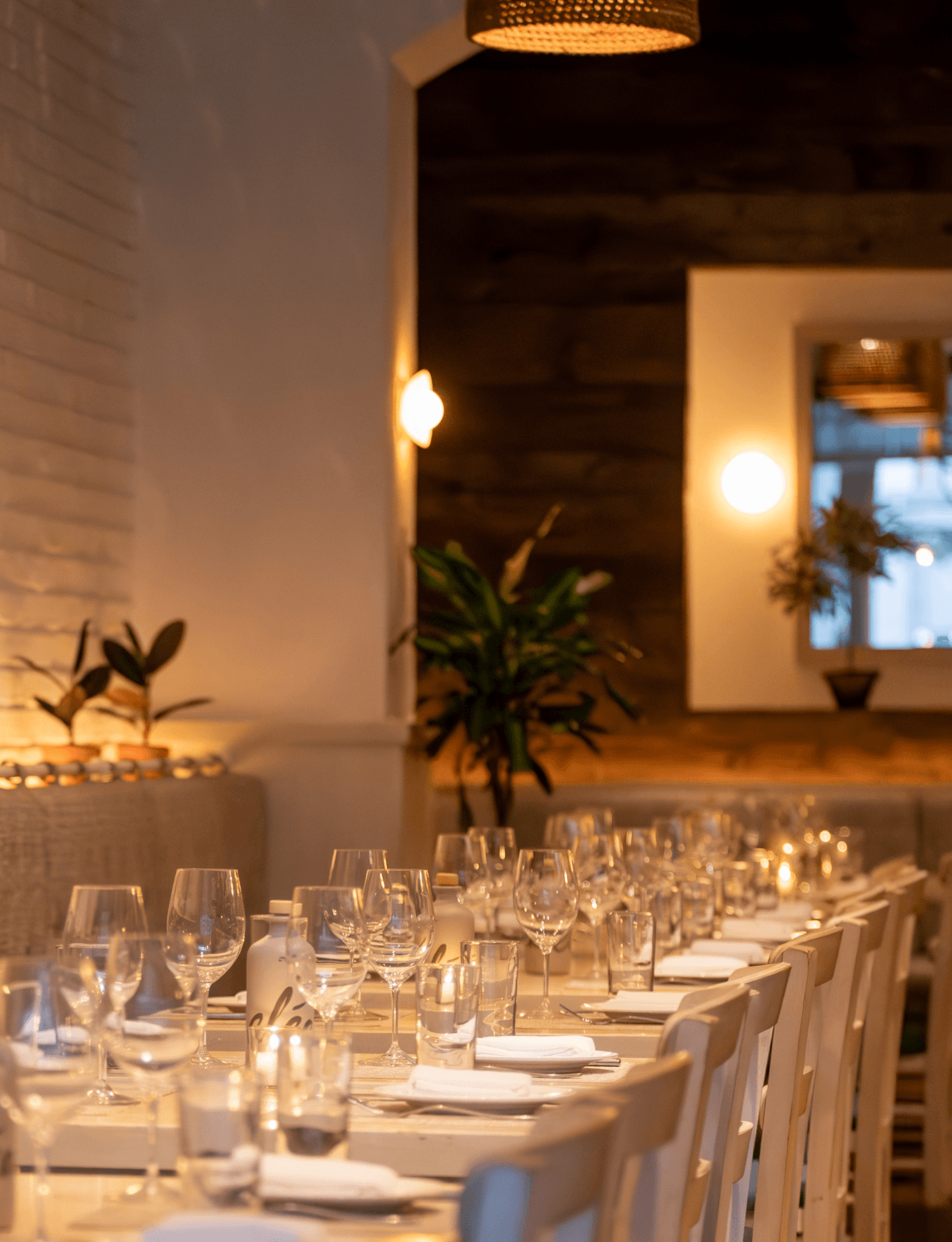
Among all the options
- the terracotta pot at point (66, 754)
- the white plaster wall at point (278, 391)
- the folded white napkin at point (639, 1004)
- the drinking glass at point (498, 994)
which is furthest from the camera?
the white plaster wall at point (278, 391)

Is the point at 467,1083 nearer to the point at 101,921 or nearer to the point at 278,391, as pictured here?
the point at 101,921

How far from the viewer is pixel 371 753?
16.3ft

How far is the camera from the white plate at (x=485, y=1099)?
162 centimetres

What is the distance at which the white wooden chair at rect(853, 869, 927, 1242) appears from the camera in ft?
10.3

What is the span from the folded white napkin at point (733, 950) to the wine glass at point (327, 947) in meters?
1.16

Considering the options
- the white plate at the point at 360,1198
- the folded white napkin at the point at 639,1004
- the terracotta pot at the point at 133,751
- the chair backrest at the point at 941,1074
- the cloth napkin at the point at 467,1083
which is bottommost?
the chair backrest at the point at 941,1074

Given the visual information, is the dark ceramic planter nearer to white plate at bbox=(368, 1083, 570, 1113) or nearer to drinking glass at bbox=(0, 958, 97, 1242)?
white plate at bbox=(368, 1083, 570, 1113)

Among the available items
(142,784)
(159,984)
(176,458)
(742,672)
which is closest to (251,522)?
(176,458)

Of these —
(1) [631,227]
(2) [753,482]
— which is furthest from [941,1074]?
(1) [631,227]

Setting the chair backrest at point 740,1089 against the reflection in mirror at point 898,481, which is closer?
the chair backrest at point 740,1089

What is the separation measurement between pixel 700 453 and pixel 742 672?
3.13 feet

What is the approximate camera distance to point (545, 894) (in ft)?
7.55

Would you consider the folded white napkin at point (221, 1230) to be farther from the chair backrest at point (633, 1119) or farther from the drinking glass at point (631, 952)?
the drinking glass at point (631, 952)

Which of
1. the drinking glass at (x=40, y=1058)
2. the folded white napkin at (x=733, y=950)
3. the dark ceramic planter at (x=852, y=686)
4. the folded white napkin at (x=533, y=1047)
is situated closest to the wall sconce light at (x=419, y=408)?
the dark ceramic planter at (x=852, y=686)
